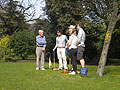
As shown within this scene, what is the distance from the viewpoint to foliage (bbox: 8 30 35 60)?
1873 centimetres

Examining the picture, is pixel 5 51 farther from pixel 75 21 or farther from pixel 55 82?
pixel 55 82

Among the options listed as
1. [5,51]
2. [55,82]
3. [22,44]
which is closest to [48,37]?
[22,44]

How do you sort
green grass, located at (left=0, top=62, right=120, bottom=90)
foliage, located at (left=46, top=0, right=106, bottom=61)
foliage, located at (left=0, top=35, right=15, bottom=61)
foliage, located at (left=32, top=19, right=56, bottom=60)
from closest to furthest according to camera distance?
1. green grass, located at (left=0, top=62, right=120, bottom=90)
2. foliage, located at (left=46, top=0, right=106, bottom=61)
3. foliage, located at (left=0, top=35, right=15, bottom=61)
4. foliage, located at (left=32, top=19, right=56, bottom=60)

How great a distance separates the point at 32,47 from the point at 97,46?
6.45 meters

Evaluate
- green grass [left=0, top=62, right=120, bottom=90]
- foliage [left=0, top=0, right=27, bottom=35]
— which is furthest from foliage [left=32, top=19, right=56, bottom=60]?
foliage [left=0, top=0, right=27, bottom=35]

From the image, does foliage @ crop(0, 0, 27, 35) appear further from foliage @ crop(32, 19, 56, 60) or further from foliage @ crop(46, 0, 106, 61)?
foliage @ crop(46, 0, 106, 61)

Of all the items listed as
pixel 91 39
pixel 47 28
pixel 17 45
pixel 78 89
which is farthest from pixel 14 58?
pixel 78 89

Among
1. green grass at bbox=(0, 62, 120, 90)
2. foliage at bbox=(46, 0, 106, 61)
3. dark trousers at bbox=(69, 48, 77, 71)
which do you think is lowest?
green grass at bbox=(0, 62, 120, 90)

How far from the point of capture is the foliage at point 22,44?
1873 centimetres

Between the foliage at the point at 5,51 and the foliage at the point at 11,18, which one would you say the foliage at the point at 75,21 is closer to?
the foliage at the point at 5,51

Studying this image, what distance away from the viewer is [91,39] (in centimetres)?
1970

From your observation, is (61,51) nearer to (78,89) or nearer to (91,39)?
(78,89)

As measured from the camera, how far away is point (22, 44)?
19.1 metres

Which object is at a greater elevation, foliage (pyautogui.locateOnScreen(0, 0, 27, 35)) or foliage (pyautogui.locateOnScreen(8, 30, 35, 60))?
foliage (pyautogui.locateOnScreen(0, 0, 27, 35))
